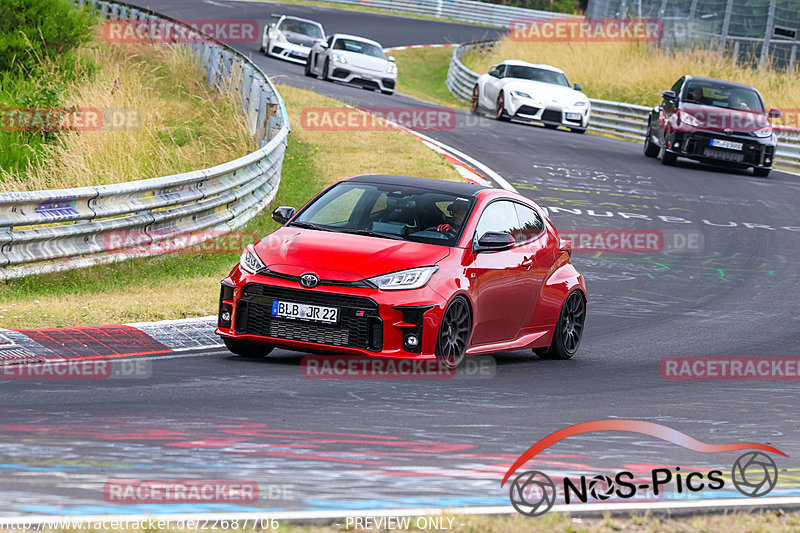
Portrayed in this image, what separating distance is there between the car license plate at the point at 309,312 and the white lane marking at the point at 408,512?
3.53 m

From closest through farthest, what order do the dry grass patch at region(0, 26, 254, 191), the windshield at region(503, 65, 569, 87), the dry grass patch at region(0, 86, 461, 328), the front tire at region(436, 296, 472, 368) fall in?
the front tire at region(436, 296, 472, 368) < the dry grass patch at region(0, 86, 461, 328) < the dry grass patch at region(0, 26, 254, 191) < the windshield at region(503, 65, 569, 87)

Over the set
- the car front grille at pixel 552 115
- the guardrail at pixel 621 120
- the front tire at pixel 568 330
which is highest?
the front tire at pixel 568 330

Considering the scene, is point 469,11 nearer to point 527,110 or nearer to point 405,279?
point 527,110

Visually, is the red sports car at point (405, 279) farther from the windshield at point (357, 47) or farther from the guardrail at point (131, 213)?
the windshield at point (357, 47)

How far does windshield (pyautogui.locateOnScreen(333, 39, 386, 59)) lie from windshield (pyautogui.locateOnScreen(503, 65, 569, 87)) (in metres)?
6.05

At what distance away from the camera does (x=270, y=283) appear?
348 inches

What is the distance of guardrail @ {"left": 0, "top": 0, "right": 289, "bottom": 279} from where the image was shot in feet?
37.5

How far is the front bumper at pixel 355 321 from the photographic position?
28.4ft

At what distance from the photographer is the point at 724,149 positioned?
83.3ft

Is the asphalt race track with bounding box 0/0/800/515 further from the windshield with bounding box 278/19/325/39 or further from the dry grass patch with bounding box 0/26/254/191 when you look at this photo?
the windshield with bounding box 278/19/325/39

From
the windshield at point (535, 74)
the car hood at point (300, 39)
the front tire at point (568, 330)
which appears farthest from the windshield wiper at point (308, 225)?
the car hood at point (300, 39)

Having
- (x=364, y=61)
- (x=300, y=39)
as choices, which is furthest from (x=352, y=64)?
(x=300, y=39)

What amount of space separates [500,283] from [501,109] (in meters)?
21.2

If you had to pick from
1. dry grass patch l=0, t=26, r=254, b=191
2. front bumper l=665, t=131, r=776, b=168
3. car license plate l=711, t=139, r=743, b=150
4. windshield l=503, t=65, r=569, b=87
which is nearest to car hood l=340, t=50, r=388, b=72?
windshield l=503, t=65, r=569, b=87
